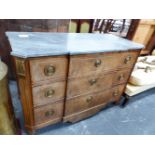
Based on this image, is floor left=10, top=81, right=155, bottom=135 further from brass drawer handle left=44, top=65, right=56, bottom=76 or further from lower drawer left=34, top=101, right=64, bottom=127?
brass drawer handle left=44, top=65, right=56, bottom=76

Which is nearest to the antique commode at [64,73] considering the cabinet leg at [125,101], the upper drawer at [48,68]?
the upper drawer at [48,68]

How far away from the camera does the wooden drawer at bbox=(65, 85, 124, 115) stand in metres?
1.31

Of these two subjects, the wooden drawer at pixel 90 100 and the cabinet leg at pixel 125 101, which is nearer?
the wooden drawer at pixel 90 100

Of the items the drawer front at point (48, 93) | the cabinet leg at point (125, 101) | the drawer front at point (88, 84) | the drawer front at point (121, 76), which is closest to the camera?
the drawer front at point (48, 93)

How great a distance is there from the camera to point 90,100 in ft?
4.68

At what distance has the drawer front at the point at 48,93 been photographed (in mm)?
1033

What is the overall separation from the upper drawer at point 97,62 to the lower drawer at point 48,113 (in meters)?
0.34

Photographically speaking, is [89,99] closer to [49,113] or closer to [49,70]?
[49,113]

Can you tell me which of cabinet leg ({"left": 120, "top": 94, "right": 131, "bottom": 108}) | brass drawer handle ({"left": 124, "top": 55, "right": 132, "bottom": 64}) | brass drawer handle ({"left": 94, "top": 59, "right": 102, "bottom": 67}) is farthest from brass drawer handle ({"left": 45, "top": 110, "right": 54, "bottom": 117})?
cabinet leg ({"left": 120, "top": 94, "right": 131, "bottom": 108})

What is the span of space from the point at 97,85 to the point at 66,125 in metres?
0.56

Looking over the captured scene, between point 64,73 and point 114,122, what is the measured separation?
94cm

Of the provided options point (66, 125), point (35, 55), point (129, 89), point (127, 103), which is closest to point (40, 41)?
point (35, 55)

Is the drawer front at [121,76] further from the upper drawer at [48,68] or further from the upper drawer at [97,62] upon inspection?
the upper drawer at [48,68]

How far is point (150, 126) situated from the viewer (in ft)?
5.27
